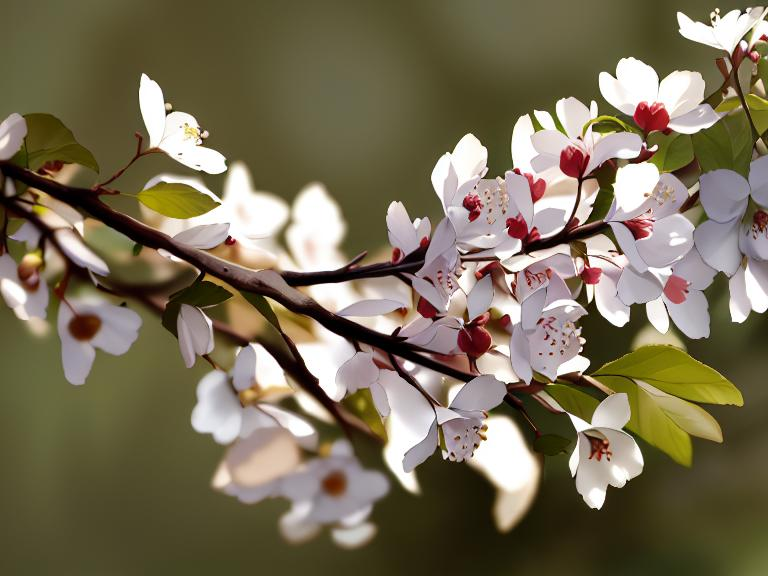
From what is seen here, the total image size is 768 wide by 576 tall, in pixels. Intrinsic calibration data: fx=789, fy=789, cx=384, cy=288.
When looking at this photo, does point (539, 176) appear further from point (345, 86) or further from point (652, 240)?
point (345, 86)

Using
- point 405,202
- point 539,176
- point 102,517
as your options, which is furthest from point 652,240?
point 102,517

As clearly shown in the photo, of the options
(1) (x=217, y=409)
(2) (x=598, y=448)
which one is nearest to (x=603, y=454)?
(2) (x=598, y=448)

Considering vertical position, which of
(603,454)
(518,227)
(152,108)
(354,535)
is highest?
(152,108)

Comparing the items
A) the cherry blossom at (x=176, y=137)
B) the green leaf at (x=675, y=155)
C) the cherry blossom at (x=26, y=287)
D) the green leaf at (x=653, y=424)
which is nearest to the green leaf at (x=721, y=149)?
the green leaf at (x=675, y=155)

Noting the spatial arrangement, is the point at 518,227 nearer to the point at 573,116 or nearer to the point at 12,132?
the point at 573,116

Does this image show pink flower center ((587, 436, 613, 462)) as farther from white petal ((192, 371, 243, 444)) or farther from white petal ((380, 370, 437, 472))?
white petal ((192, 371, 243, 444))
